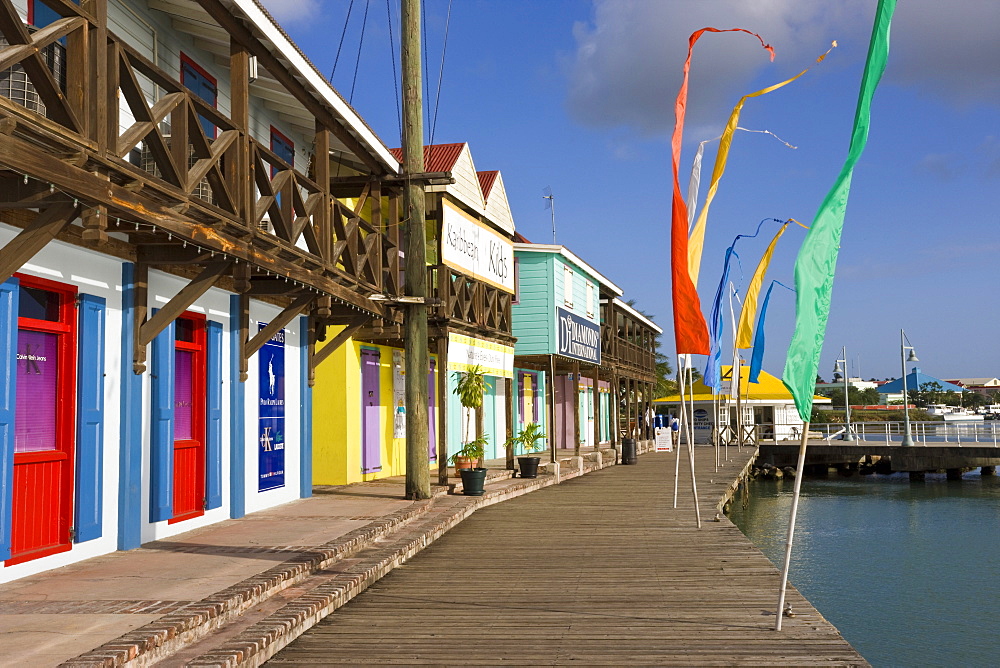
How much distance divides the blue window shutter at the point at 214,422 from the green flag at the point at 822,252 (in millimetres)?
7158

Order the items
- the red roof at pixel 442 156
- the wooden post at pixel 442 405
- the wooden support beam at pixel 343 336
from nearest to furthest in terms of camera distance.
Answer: the wooden support beam at pixel 343 336
the wooden post at pixel 442 405
the red roof at pixel 442 156

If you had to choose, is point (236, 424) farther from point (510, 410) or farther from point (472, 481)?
point (510, 410)

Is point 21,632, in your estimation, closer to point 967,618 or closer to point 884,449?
point 967,618

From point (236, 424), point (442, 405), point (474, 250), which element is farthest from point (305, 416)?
point (474, 250)

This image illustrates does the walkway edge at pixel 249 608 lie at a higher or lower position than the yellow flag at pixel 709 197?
lower

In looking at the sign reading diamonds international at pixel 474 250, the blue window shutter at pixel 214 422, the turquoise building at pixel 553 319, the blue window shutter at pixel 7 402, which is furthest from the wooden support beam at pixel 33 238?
the turquoise building at pixel 553 319

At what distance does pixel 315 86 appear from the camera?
10.2 m

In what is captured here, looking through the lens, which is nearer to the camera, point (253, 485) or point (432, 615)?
point (432, 615)

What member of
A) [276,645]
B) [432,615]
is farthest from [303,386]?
[276,645]

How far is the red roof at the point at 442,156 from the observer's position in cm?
1905

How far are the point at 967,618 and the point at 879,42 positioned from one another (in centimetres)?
840

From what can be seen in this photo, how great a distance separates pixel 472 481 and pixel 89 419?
761 cm

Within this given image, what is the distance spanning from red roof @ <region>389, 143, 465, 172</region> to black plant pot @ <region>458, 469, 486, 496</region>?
702 cm

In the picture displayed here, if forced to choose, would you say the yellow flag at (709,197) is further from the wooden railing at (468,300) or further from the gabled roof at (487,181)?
the gabled roof at (487,181)
